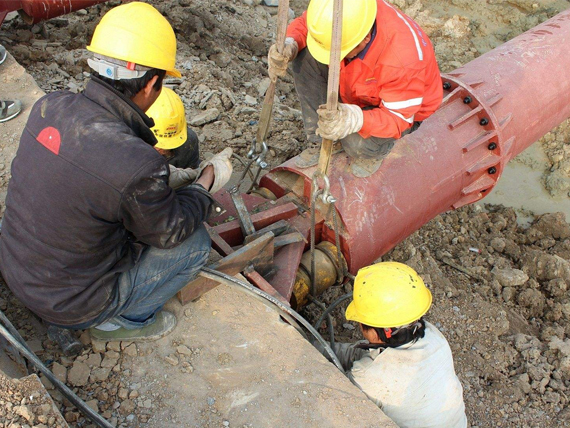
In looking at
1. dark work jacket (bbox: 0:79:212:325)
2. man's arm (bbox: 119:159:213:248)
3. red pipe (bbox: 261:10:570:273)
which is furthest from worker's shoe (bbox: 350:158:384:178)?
dark work jacket (bbox: 0:79:212:325)

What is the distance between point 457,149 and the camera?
12.8 ft

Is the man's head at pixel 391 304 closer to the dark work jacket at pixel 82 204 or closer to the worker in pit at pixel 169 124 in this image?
the dark work jacket at pixel 82 204

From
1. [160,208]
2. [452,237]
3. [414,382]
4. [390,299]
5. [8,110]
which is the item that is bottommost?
[452,237]

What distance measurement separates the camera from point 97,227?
7.37 feet

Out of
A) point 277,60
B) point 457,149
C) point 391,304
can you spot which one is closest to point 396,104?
point 277,60

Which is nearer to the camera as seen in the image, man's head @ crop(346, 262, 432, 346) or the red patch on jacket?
the red patch on jacket

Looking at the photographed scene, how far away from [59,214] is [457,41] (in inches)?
263

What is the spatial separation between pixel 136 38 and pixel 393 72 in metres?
1.42

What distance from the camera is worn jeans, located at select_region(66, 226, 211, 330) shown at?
260 centimetres

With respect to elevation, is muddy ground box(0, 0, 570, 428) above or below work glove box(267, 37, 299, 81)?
below

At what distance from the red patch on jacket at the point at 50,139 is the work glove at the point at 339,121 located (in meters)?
1.29

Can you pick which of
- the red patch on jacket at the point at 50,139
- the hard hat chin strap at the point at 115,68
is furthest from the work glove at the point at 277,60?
the red patch on jacket at the point at 50,139

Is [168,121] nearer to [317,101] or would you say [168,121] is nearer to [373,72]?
[317,101]

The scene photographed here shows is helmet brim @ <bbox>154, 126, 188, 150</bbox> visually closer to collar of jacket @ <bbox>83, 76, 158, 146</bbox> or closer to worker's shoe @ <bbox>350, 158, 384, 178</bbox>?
worker's shoe @ <bbox>350, 158, 384, 178</bbox>
